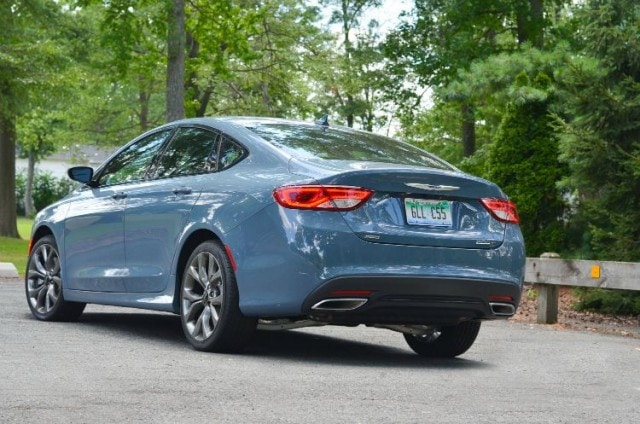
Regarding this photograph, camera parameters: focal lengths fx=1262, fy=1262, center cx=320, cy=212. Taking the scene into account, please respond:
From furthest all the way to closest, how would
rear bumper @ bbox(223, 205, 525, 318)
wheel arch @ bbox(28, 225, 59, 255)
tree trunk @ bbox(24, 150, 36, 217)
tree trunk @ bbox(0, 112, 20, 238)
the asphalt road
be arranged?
tree trunk @ bbox(24, 150, 36, 217) → tree trunk @ bbox(0, 112, 20, 238) → wheel arch @ bbox(28, 225, 59, 255) → rear bumper @ bbox(223, 205, 525, 318) → the asphalt road

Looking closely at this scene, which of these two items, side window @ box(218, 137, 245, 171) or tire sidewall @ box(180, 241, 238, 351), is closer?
tire sidewall @ box(180, 241, 238, 351)

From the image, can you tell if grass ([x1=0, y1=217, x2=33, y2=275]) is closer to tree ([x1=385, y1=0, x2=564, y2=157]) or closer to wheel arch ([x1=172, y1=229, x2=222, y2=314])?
tree ([x1=385, y1=0, x2=564, y2=157])

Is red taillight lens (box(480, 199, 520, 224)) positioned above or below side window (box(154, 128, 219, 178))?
below

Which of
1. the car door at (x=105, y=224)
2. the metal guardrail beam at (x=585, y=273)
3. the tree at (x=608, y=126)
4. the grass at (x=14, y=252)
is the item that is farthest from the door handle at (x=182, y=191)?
the grass at (x=14, y=252)

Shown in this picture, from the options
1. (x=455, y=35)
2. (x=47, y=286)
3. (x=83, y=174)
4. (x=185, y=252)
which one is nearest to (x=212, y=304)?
(x=185, y=252)

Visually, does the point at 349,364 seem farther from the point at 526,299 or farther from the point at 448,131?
the point at 448,131

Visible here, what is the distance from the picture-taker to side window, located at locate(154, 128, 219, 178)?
884cm

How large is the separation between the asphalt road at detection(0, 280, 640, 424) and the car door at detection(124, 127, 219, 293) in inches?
20.4

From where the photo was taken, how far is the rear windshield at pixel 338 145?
8367 mm

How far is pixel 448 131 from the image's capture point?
49.0 meters

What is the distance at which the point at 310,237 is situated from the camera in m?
7.61

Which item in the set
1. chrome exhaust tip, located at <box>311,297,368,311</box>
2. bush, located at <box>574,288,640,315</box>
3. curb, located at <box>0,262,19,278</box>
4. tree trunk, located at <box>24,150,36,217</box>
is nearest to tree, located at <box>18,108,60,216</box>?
tree trunk, located at <box>24,150,36,217</box>

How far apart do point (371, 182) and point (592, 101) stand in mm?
7366

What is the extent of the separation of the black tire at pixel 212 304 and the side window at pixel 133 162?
4.57 feet
